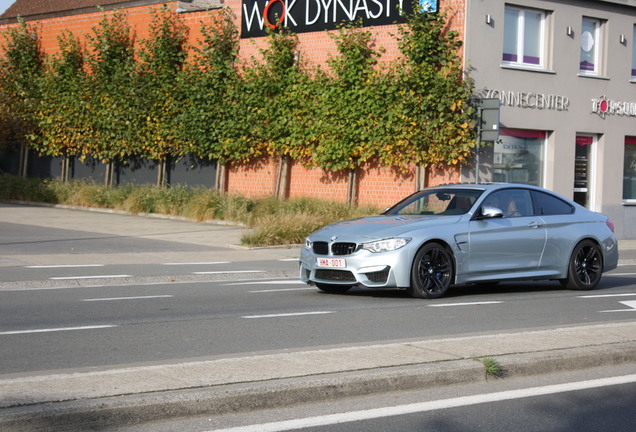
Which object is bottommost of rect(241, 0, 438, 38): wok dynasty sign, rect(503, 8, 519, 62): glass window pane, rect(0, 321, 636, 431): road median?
rect(0, 321, 636, 431): road median

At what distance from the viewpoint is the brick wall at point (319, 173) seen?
26.3 m

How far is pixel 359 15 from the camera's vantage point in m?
27.4

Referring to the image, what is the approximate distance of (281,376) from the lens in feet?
22.3

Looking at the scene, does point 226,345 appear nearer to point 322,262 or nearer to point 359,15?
point 322,262

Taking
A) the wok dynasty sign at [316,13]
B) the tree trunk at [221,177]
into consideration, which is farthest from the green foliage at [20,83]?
the wok dynasty sign at [316,13]

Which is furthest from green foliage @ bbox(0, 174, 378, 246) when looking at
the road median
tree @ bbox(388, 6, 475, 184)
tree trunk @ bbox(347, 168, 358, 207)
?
the road median

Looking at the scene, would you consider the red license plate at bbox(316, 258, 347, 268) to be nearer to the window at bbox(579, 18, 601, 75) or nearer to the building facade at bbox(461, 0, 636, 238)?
the building facade at bbox(461, 0, 636, 238)

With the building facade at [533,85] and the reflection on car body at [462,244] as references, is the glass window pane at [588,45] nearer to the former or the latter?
the building facade at [533,85]

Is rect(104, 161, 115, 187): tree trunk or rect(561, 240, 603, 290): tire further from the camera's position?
A: rect(104, 161, 115, 187): tree trunk

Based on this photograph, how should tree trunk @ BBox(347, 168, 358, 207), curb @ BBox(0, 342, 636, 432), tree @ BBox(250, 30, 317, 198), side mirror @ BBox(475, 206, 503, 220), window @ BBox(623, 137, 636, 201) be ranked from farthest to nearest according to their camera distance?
window @ BBox(623, 137, 636, 201) → tree @ BBox(250, 30, 317, 198) → tree trunk @ BBox(347, 168, 358, 207) → side mirror @ BBox(475, 206, 503, 220) → curb @ BBox(0, 342, 636, 432)

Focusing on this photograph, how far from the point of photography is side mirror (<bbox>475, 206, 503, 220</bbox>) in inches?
507

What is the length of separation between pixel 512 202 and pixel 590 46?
15922 millimetres

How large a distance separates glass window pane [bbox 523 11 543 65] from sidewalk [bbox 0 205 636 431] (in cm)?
1838

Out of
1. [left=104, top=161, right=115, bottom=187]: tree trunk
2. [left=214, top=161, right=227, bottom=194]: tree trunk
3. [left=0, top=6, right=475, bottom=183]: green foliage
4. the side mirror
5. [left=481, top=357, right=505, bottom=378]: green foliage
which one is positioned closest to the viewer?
[left=481, top=357, right=505, bottom=378]: green foliage
